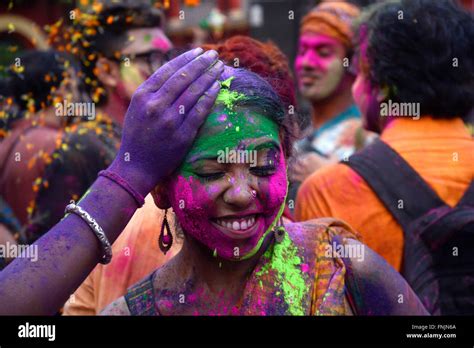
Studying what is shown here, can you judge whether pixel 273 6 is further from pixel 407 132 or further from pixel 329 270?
pixel 329 270

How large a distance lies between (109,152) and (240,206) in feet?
8.33

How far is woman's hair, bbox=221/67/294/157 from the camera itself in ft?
9.02

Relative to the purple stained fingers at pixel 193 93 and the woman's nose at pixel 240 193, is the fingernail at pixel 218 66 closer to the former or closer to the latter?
the purple stained fingers at pixel 193 93

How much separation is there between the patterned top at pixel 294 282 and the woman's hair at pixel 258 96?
1.07 feet

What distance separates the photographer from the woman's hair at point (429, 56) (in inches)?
153

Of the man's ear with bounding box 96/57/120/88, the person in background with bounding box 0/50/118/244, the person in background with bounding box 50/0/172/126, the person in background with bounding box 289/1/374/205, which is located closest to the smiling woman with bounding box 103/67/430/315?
the person in background with bounding box 0/50/118/244

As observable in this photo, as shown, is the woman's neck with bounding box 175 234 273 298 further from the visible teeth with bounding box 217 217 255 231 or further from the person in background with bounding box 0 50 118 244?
the person in background with bounding box 0 50 118 244

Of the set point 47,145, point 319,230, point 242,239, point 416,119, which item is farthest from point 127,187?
point 47,145

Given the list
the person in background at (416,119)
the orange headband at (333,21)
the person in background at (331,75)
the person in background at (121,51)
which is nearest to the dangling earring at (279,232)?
the person in background at (416,119)

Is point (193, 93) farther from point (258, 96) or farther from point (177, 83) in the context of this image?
point (258, 96)

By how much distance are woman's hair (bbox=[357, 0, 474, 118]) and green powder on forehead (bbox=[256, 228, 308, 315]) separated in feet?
4.48

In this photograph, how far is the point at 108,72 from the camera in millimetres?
5688

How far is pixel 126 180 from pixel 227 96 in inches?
16.1

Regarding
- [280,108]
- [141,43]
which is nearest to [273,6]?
[141,43]
